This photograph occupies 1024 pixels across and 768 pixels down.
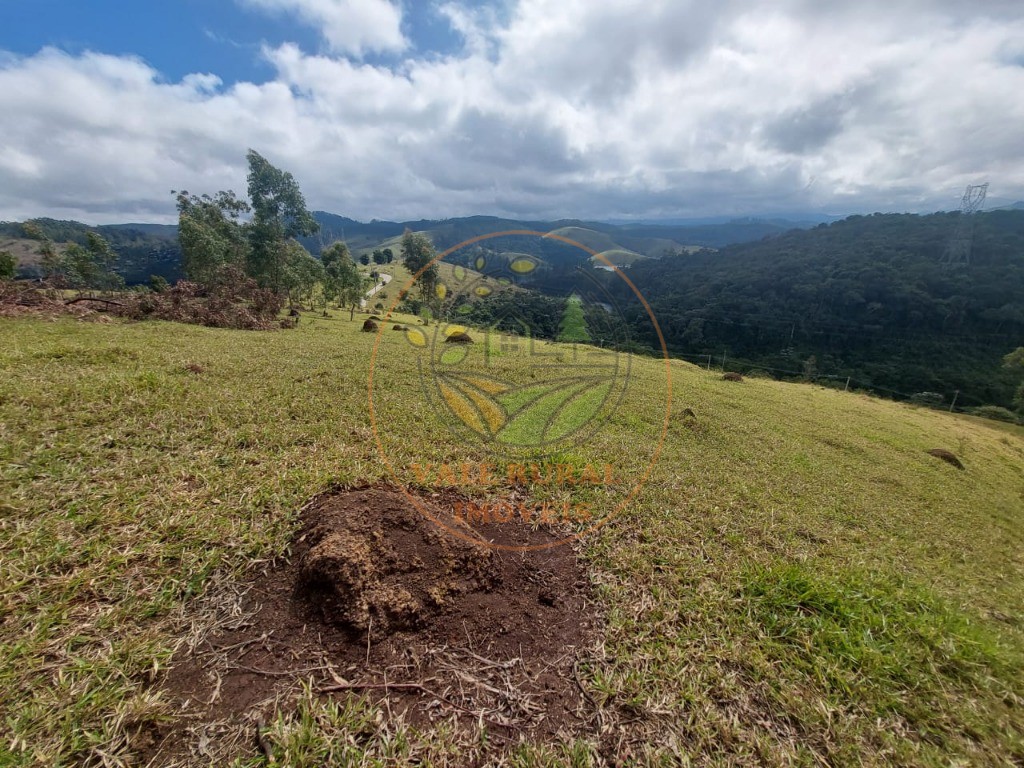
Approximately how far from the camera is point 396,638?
254 centimetres

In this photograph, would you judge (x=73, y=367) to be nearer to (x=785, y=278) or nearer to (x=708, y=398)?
(x=708, y=398)

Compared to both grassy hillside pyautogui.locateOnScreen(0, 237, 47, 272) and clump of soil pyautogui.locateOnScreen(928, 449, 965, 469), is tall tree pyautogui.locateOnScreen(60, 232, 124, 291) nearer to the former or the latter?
clump of soil pyautogui.locateOnScreen(928, 449, 965, 469)

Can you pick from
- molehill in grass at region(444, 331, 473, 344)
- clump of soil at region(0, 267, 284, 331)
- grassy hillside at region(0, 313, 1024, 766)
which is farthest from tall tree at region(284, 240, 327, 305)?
molehill in grass at region(444, 331, 473, 344)

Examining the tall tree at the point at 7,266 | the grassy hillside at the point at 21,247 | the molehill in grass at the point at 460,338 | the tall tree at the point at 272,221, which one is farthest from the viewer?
the grassy hillside at the point at 21,247

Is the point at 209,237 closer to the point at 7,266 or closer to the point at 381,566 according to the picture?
the point at 7,266

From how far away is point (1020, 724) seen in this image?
2.59 meters

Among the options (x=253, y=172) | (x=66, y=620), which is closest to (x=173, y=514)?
(x=66, y=620)

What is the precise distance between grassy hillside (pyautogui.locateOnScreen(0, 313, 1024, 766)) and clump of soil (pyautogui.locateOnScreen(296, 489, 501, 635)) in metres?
0.43

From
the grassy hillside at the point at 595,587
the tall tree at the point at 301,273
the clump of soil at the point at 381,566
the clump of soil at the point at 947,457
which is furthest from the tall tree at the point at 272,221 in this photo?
the clump of soil at the point at 947,457

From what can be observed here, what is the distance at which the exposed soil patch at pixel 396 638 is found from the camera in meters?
2.19

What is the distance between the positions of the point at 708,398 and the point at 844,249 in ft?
394

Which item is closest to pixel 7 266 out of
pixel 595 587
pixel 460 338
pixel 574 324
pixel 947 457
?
pixel 460 338

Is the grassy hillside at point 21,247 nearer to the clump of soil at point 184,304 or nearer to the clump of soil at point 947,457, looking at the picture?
the clump of soil at point 184,304

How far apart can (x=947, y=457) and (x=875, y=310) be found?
76.6 m
